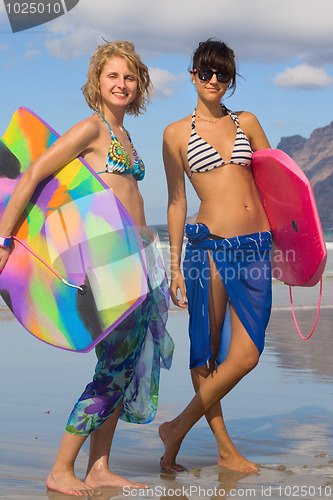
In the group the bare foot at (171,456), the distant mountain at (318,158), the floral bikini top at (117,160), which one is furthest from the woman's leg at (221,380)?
the distant mountain at (318,158)

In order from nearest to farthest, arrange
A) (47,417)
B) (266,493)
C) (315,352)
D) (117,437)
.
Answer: (266,493), (117,437), (47,417), (315,352)

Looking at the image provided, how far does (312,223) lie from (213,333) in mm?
721

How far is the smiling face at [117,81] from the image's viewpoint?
10.6 ft

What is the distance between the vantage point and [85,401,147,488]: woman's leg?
318 cm

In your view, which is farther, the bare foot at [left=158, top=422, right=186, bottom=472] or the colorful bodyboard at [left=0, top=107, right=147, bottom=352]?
the bare foot at [left=158, top=422, right=186, bottom=472]

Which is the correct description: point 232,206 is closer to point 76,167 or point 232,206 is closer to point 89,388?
point 76,167

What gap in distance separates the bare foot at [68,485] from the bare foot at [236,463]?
0.69 meters

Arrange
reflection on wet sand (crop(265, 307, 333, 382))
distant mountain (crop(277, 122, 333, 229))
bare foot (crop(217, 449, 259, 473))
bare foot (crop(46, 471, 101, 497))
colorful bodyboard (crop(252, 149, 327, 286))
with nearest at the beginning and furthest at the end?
1. bare foot (crop(46, 471, 101, 497))
2. bare foot (crop(217, 449, 259, 473))
3. colorful bodyboard (crop(252, 149, 327, 286))
4. reflection on wet sand (crop(265, 307, 333, 382))
5. distant mountain (crop(277, 122, 333, 229))

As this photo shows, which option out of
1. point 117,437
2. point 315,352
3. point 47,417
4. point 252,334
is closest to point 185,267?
point 252,334

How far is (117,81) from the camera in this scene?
3246 millimetres

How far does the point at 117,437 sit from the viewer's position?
4.05 meters

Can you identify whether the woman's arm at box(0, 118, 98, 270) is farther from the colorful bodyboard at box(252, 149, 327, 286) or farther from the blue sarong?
the colorful bodyboard at box(252, 149, 327, 286)

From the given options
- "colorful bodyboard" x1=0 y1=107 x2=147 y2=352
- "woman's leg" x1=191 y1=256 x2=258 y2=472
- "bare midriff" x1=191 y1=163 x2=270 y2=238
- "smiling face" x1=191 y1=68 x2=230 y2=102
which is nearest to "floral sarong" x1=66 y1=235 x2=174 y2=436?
"colorful bodyboard" x1=0 y1=107 x2=147 y2=352

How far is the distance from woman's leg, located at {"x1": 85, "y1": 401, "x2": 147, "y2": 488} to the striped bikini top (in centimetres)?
117
